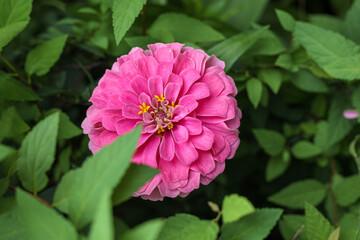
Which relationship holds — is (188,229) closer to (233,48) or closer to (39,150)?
(39,150)

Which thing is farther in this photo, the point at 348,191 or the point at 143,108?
the point at 348,191

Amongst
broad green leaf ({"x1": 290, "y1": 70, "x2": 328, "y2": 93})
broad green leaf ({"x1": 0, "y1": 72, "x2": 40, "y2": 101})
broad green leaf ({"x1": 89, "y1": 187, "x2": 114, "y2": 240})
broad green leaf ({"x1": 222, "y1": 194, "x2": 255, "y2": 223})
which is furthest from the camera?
broad green leaf ({"x1": 290, "y1": 70, "x2": 328, "y2": 93})

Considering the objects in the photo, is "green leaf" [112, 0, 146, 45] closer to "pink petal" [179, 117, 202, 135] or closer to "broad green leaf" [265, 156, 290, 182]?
"pink petal" [179, 117, 202, 135]

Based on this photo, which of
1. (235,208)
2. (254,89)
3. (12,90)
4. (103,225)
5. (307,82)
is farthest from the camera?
(307,82)

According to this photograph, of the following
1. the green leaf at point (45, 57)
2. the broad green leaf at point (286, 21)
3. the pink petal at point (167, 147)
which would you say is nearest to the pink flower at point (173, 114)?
the pink petal at point (167, 147)

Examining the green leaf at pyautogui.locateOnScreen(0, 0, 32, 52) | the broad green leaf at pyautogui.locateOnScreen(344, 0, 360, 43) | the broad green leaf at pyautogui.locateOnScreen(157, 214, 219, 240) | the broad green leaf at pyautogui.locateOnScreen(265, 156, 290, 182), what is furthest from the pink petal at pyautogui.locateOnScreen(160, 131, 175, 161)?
the broad green leaf at pyautogui.locateOnScreen(344, 0, 360, 43)

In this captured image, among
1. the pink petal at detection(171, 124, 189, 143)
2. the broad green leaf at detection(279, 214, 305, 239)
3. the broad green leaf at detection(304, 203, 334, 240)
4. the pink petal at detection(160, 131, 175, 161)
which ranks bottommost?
the broad green leaf at detection(279, 214, 305, 239)

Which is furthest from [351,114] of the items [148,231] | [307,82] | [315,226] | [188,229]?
[148,231]

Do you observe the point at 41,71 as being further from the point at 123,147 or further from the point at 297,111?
the point at 297,111
